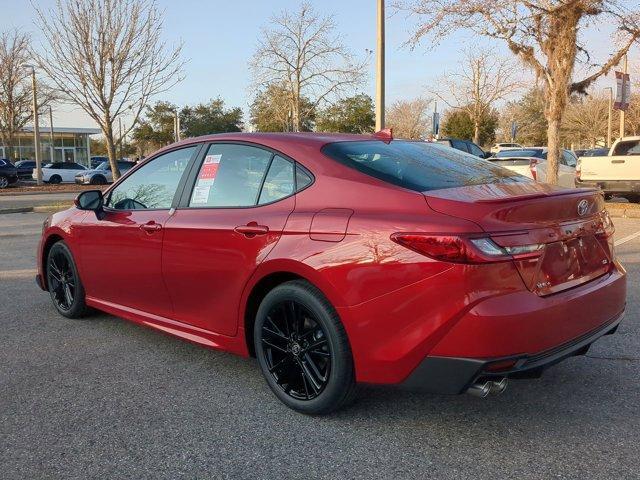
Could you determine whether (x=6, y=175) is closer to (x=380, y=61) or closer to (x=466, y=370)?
(x=380, y=61)

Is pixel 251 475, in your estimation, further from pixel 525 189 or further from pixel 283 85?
pixel 283 85

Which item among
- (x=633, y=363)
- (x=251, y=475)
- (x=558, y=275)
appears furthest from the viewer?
(x=633, y=363)

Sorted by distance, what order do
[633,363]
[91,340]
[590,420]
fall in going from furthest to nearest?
[91,340], [633,363], [590,420]

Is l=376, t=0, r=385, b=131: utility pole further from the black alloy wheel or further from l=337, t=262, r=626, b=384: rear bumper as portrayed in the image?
l=337, t=262, r=626, b=384: rear bumper

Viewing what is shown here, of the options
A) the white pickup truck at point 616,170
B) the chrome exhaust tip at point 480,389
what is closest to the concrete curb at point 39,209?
the white pickup truck at point 616,170

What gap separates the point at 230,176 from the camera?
3.71m

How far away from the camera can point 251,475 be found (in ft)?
8.63

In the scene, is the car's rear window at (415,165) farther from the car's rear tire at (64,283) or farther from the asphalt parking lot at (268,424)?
the car's rear tire at (64,283)

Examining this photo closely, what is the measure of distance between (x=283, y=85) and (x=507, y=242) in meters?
27.7

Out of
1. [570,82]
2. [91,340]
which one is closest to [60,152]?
[570,82]

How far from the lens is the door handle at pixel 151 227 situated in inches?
155

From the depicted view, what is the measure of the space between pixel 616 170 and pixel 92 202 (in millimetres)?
13456

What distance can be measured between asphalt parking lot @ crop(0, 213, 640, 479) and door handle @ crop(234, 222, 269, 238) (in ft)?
3.11

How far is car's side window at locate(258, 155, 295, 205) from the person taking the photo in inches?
132
